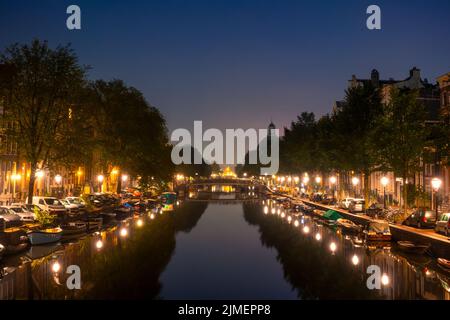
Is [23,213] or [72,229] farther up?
[23,213]

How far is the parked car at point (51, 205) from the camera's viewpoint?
2000 inches

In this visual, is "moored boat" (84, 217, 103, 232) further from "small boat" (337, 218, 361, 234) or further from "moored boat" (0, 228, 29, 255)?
"small boat" (337, 218, 361, 234)

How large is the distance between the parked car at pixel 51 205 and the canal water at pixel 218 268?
6068 mm

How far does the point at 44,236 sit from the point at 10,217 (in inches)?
186

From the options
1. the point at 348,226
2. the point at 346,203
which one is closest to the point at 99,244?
the point at 348,226

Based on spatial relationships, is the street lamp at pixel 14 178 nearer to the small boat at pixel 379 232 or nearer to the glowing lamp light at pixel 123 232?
the glowing lamp light at pixel 123 232

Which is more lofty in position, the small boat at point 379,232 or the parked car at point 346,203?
the parked car at point 346,203

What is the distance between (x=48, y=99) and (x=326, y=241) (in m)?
34.7

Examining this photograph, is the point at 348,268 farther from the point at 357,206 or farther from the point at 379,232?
the point at 357,206

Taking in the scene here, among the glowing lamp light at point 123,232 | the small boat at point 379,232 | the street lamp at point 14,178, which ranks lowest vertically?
the glowing lamp light at point 123,232

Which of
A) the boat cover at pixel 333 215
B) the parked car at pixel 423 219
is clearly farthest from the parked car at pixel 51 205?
the parked car at pixel 423 219

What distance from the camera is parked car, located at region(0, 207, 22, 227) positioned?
40031 millimetres

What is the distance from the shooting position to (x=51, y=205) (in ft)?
174

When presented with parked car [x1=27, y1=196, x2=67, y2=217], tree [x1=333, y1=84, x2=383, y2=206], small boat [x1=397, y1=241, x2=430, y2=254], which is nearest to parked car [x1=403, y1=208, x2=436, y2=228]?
small boat [x1=397, y1=241, x2=430, y2=254]
